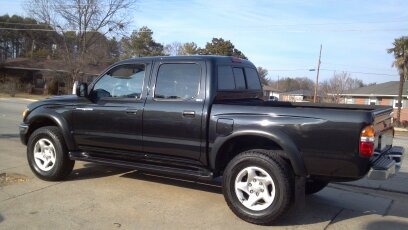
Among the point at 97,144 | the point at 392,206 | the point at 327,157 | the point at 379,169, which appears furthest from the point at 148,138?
the point at 392,206

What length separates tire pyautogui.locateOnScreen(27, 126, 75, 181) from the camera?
658 centimetres

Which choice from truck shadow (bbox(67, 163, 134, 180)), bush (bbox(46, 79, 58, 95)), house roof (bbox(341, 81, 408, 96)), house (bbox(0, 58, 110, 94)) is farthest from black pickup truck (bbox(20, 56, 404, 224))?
bush (bbox(46, 79, 58, 95))

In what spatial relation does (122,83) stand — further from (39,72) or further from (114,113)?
(39,72)

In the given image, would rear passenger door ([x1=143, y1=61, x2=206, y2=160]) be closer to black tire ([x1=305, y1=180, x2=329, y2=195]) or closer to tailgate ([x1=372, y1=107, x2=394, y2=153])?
black tire ([x1=305, y1=180, x2=329, y2=195])

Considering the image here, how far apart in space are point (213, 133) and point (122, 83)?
5.77ft

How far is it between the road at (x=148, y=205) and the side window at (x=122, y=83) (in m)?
1.36

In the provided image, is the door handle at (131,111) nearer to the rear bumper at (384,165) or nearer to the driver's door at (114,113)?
the driver's door at (114,113)

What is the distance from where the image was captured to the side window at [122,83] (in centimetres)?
617

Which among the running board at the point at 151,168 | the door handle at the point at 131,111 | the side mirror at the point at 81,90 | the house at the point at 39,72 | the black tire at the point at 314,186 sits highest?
the house at the point at 39,72

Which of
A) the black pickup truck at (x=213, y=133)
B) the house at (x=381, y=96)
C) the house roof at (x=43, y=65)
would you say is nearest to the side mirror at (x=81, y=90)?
the black pickup truck at (x=213, y=133)

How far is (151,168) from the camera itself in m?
5.93

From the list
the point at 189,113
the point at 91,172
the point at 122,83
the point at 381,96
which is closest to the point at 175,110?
the point at 189,113

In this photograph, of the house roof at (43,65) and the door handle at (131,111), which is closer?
the door handle at (131,111)

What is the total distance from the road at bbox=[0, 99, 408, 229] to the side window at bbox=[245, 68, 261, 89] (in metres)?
1.64
